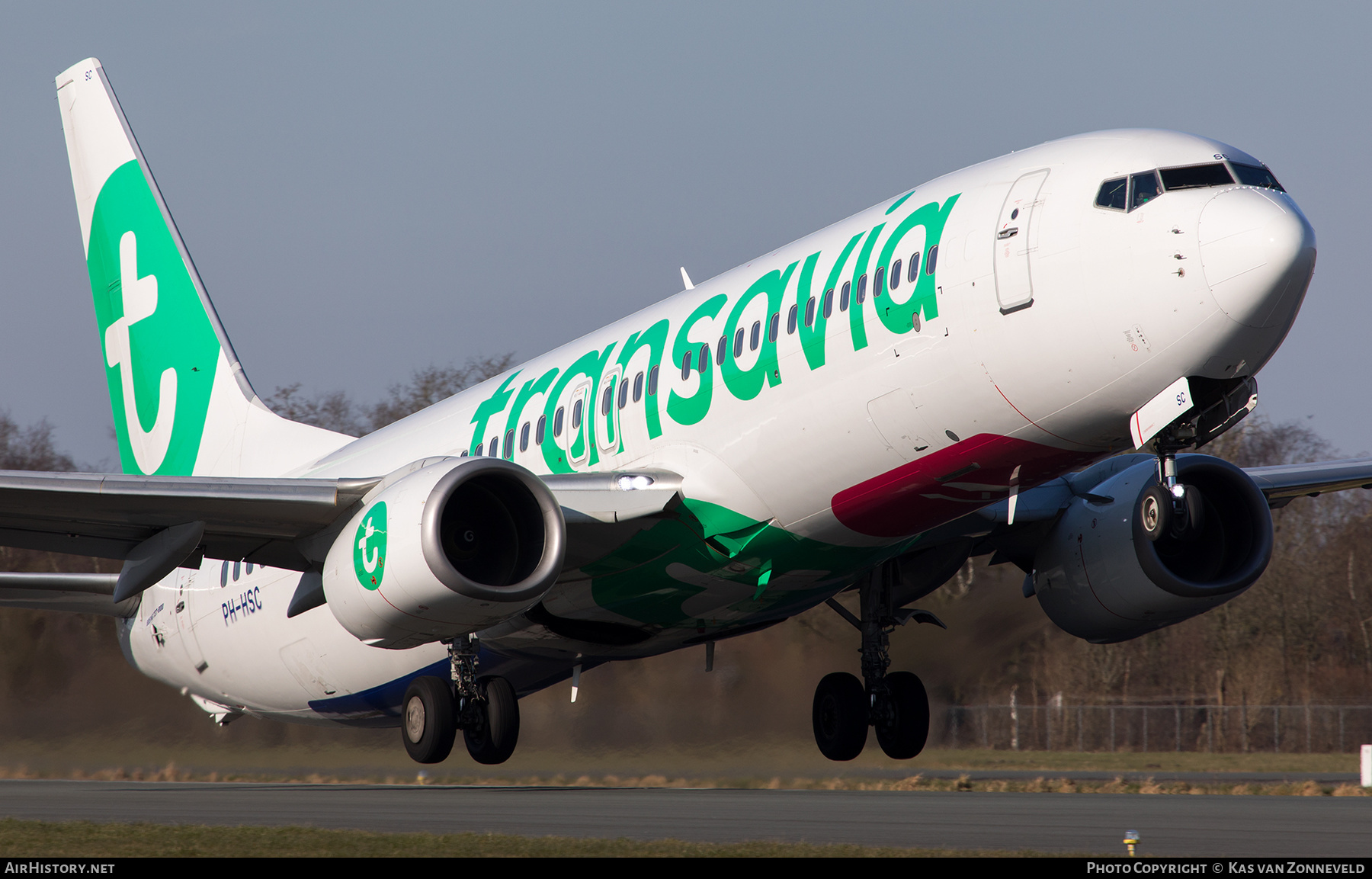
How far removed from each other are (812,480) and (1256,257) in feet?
15.4

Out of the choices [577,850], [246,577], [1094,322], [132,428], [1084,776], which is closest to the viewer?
[1094,322]

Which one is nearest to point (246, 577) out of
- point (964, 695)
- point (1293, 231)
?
point (964, 695)

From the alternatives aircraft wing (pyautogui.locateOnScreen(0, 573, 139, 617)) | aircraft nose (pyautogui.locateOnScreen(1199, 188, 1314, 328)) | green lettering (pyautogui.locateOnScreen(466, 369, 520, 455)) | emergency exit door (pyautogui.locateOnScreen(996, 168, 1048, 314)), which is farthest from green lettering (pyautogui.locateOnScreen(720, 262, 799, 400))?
aircraft wing (pyautogui.locateOnScreen(0, 573, 139, 617))

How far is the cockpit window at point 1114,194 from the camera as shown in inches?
468

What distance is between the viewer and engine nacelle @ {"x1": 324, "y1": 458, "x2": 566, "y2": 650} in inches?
547

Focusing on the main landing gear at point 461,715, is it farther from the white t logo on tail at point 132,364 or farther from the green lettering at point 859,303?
the white t logo on tail at point 132,364

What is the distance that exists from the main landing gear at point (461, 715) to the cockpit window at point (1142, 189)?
28.9 ft

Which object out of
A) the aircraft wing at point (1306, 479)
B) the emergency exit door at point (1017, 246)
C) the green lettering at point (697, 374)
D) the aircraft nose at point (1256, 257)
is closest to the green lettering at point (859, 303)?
the emergency exit door at point (1017, 246)

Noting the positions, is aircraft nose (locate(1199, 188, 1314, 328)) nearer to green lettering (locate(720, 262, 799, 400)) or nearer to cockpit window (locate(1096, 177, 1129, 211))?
cockpit window (locate(1096, 177, 1129, 211))

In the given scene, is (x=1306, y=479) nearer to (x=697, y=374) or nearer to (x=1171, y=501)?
(x=1171, y=501)

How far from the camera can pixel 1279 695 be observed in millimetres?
41438

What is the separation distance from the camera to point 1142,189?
11.8m
